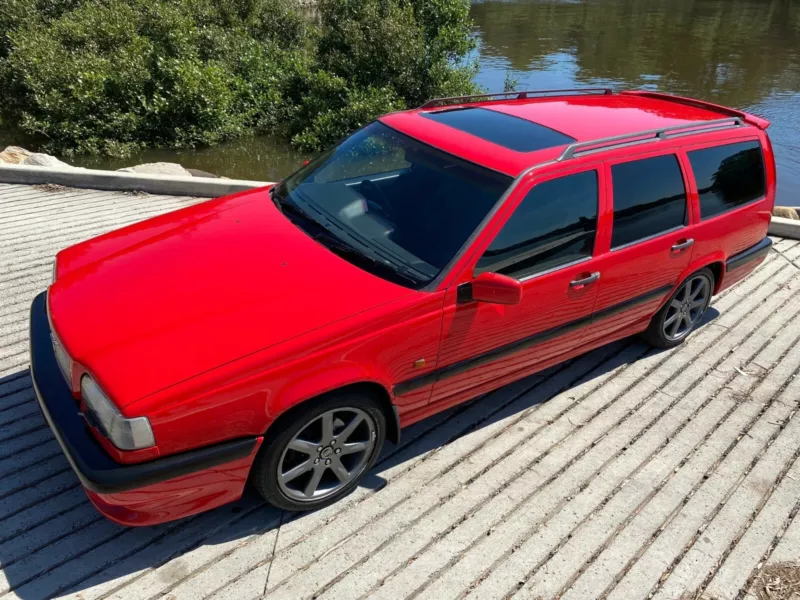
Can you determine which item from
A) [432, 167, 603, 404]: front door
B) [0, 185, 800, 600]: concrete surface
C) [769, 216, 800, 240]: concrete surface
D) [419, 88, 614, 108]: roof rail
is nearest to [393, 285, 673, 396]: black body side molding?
[432, 167, 603, 404]: front door

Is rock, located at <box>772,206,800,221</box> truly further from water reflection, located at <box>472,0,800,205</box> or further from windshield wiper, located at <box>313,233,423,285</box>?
windshield wiper, located at <box>313,233,423,285</box>

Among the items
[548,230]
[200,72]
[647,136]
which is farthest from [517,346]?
[200,72]

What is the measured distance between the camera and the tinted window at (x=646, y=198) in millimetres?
4027

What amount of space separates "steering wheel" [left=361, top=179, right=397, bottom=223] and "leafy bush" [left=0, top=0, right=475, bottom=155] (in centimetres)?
1050

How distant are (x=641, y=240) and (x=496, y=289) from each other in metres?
1.46

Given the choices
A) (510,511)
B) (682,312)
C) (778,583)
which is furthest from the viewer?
(682,312)

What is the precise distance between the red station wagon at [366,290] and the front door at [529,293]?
0.01 m

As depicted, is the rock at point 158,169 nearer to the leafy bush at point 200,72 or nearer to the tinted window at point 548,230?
the leafy bush at point 200,72

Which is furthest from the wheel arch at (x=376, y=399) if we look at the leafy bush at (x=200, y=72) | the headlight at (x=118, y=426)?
the leafy bush at (x=200, y=72)

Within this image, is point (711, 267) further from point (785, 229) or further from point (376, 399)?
point (376, 399)

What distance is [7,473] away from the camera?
341 cm

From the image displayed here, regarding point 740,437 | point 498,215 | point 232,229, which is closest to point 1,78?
point 232,229

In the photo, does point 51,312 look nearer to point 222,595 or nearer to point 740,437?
point 222,595

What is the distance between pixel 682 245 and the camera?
4434 mm
